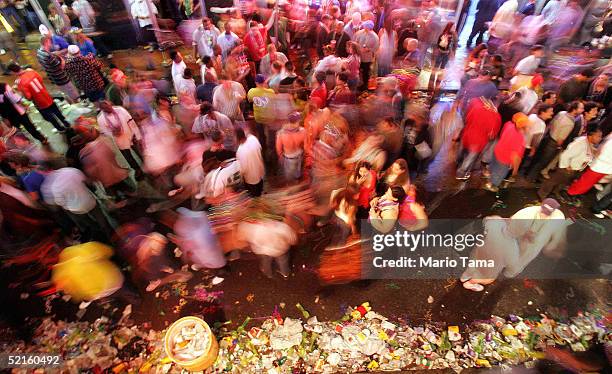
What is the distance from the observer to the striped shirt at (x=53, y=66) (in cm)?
685

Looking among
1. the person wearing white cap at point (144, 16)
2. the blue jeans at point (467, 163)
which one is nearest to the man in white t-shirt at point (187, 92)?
the blue jeans at point (467, 163)

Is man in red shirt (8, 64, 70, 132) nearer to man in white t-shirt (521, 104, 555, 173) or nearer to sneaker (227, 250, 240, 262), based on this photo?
sneaker (227, 250, 240, 262)

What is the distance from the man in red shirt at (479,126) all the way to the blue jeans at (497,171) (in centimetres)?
28

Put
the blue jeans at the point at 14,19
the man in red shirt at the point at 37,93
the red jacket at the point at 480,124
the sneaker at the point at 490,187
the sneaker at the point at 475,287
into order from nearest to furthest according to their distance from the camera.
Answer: the sneaker at the point at 475,287 < the red jacket at the point at 480,124 < the sneaker at the point at 490,187 < the man in red shirt at the point at 37,93 < the blue jeans at the point at 14,19

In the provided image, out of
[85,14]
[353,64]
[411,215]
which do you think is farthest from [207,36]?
[411,215]

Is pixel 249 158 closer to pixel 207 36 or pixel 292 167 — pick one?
pixel 292 167

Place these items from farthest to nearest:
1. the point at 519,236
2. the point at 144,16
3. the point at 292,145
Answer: the point at 144,16 < the point at 292,145 < the point at 519,236

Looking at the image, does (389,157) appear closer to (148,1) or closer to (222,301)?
(222,301)

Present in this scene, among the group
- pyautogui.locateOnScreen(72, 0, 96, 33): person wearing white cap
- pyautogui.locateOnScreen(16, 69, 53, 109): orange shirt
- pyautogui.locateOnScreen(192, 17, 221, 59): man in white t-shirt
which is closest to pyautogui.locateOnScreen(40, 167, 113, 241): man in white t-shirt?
pyautogui.locateOnScreen(16, 69, 53, 109): orange shirt

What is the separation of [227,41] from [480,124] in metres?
5.27

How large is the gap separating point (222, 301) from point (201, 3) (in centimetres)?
922

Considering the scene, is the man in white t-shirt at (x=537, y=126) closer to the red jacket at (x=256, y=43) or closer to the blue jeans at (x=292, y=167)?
the blue jeans at (x=292, y=167)

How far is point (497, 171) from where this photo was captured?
17.4 ft

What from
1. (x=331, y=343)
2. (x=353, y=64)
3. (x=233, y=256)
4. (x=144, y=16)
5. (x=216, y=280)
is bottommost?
(x=331, y=343)
